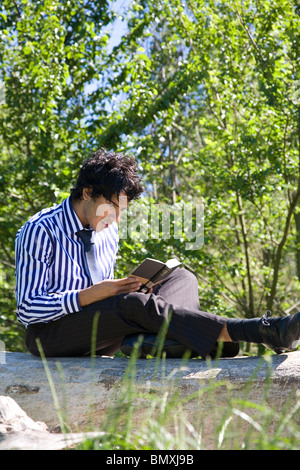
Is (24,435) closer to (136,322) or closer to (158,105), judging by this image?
(136,322)

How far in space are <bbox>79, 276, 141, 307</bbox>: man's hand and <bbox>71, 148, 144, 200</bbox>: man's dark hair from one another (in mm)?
482

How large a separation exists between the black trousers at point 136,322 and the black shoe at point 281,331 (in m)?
0.19

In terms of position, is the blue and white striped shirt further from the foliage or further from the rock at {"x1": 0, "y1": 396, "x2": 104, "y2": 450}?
the foliage

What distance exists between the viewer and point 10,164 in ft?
22.0

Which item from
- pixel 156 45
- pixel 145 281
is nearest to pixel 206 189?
pixel 156 45

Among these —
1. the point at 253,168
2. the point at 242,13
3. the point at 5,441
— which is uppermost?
the point at 242,13

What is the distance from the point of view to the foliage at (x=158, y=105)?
614cm

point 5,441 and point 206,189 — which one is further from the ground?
point 206,189

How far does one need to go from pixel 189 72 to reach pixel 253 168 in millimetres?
1146

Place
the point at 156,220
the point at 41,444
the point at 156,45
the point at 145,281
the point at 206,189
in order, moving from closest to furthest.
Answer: the point at 41,444 → the point at 145,281 → the point at 156,220 → the point at 206,189 → the point at 156,45

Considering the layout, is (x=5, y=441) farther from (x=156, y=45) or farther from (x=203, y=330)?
(x=156, y=45)

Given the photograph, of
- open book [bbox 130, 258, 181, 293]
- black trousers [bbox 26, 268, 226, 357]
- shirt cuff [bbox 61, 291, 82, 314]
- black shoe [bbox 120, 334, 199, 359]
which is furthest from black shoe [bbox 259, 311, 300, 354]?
shirt cuff [bbox 61, 291, 82, 314]

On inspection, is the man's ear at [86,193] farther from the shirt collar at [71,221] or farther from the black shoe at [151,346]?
the black shoe at [151,346]

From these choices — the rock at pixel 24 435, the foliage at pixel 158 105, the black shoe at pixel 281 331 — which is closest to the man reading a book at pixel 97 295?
the black shoe at pixel 281 331
